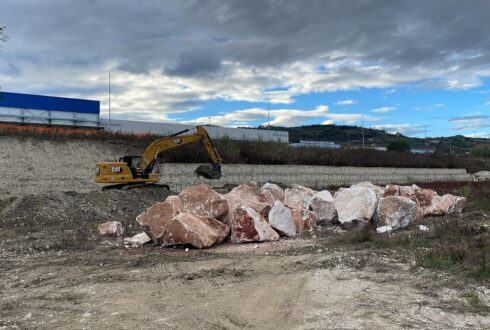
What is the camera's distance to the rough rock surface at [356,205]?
1248cm

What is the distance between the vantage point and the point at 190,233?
33.6 ft

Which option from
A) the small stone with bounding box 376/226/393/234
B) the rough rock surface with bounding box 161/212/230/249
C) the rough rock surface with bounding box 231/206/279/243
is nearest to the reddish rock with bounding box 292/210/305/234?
the rough rock surface with bounding box 231/206/279/243

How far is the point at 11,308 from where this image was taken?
6273 mm

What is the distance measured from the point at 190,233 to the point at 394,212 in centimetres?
A: 556

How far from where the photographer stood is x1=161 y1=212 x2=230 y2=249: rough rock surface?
33.7ft

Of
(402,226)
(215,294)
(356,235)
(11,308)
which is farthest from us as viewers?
(402,226)

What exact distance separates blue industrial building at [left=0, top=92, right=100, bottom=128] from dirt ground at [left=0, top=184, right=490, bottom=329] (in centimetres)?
2704

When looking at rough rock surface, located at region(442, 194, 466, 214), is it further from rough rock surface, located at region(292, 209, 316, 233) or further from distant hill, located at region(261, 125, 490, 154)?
distant hill, located at region(261, 125, 490, 154)

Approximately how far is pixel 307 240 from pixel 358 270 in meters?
3.24

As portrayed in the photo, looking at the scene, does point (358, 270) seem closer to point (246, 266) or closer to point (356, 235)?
point (246, 266)

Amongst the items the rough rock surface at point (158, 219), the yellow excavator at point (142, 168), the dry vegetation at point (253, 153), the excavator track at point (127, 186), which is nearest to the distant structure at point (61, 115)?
the dry vegetation at point (253, 153)

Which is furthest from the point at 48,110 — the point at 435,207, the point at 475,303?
the point at 475,303

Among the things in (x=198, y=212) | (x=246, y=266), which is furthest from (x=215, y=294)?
(x=198, y=212)

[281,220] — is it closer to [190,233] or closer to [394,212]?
[190,233]
